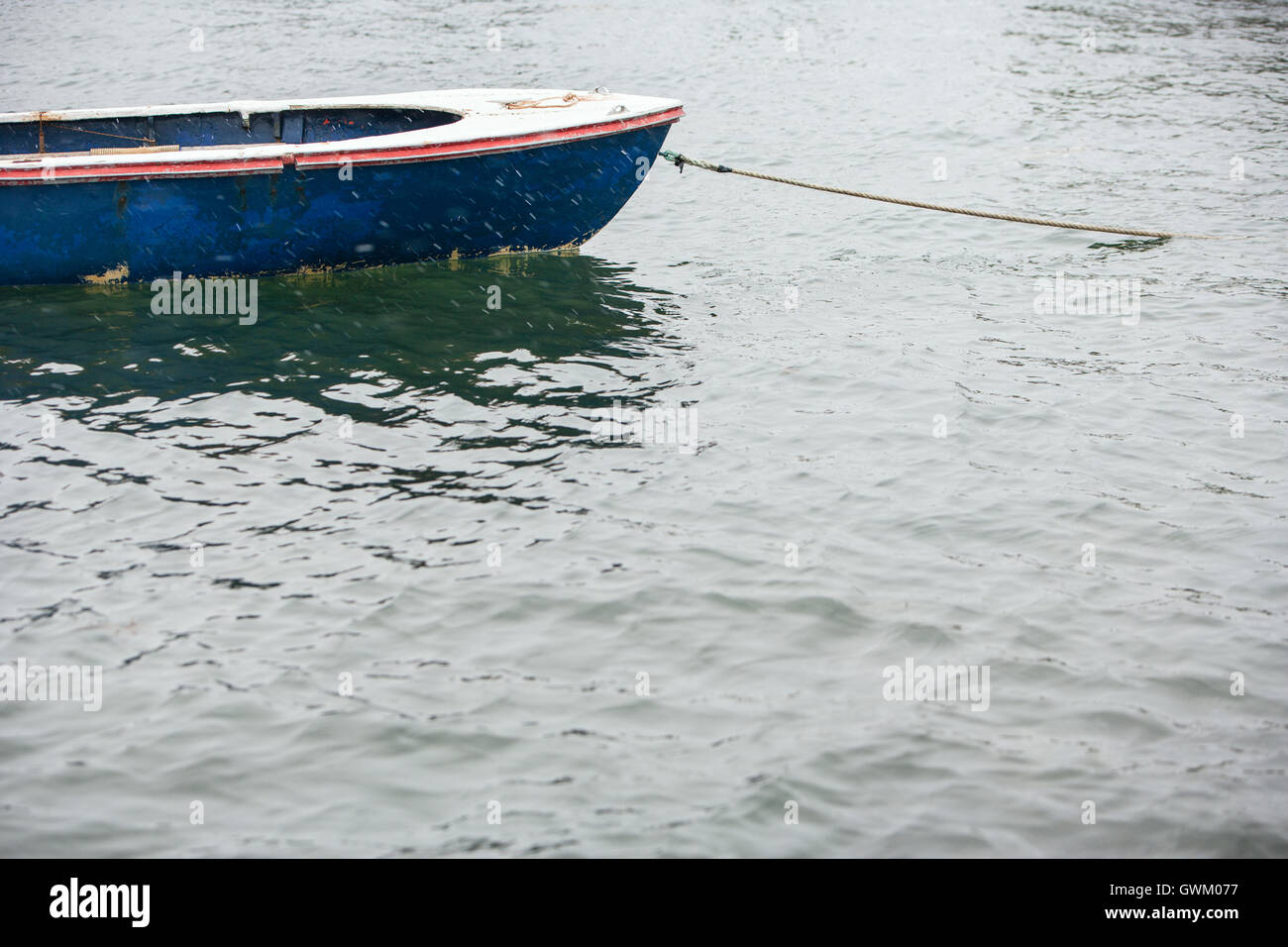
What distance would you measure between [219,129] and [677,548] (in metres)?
7.72

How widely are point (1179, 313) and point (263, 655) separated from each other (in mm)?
8051

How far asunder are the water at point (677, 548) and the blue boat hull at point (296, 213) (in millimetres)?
345

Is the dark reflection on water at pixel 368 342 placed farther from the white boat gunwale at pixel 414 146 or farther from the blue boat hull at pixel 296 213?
the white boat gunwale at pixel 414 146

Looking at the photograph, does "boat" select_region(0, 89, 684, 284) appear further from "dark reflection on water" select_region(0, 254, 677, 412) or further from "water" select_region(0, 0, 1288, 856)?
"water" select_region(0, 0, 1288, 856)

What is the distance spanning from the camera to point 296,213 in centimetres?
1014

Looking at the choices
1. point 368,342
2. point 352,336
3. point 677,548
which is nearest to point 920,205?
point 368,342

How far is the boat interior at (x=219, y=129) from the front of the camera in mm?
11609

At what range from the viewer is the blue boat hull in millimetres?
9906

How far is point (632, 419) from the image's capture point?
8.26m

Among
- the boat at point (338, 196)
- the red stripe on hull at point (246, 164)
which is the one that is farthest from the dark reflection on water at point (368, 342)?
the red stripe on hull at point (246, 164)

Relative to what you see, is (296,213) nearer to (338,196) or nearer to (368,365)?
(338,196)

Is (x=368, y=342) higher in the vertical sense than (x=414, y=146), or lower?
lower

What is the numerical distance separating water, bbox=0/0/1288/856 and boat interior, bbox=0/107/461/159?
1872 millimetres
